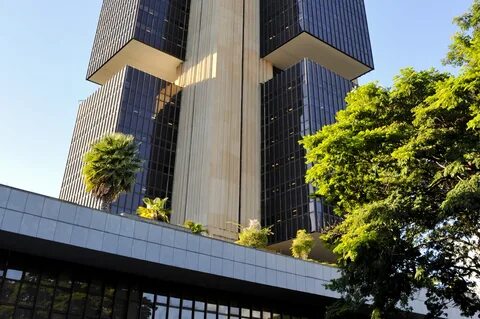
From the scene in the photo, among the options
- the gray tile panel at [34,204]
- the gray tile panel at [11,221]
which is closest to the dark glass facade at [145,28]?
the gray tile panel at [34,204]

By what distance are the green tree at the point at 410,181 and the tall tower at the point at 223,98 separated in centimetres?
3615

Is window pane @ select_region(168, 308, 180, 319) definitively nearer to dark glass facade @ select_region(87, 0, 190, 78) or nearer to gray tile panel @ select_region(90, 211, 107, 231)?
gray tile panel @ select_region(90, 211, 107, 231)

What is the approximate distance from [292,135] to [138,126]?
70.4 ft

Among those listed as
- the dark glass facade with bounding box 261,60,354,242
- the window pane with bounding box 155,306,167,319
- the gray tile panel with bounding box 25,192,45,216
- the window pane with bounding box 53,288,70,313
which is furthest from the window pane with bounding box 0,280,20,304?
the dark glass facade with bounding box 261,60,354,242

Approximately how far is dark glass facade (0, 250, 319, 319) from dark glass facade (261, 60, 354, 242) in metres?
30.9

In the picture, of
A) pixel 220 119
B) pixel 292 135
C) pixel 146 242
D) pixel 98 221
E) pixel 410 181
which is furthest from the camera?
pixel 292 135

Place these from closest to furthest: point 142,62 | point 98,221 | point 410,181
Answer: point 410,181 < point 98,221 < point 142,62

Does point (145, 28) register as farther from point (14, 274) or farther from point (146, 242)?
point (14, 274)

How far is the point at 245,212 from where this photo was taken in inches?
2395

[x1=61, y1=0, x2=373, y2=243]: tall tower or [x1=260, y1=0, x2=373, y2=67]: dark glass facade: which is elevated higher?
[x1=260, y1=0, x2=373, y2=67]: dark glass facade

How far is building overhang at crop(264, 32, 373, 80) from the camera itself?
72.0 m

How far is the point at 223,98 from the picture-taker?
65000 mm

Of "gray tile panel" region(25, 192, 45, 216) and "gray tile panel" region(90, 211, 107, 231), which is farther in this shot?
"gray tile panel" region(90, 211, 107, 231)

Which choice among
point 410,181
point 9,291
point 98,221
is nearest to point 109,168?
point 98,221
